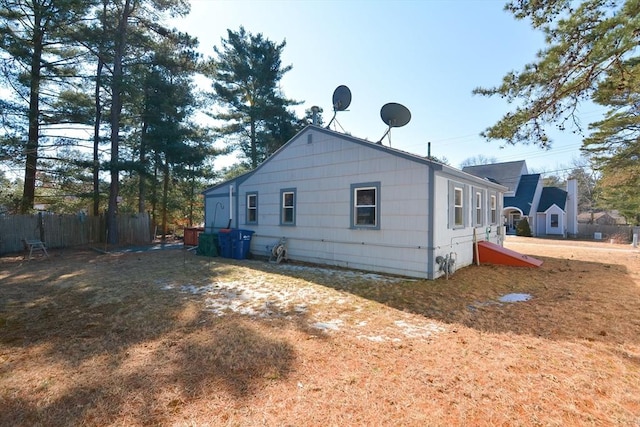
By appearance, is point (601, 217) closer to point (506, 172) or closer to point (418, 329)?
point (506, 172)

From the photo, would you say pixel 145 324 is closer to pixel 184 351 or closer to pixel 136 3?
pixel 184 351

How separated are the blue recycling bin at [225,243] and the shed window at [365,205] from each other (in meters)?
5.06

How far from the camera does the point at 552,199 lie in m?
25.1

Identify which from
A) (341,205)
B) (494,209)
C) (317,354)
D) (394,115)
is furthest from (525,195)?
(317,354)

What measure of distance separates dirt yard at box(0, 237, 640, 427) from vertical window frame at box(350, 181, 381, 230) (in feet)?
6.03

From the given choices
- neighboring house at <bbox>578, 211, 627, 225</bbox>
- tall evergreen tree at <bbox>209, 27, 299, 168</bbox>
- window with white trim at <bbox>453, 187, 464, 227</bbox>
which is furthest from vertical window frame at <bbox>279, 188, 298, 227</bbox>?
neighboring house at <bbox>578, 211, 627, 225</bbox>

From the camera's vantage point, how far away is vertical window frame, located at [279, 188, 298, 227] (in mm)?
10078

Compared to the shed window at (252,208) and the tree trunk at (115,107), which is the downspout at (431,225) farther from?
the tree trunk at (115,107)

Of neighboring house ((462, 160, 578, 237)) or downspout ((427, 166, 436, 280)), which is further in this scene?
neighboring house ((462, 160, 578, 237))

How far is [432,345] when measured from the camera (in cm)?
371

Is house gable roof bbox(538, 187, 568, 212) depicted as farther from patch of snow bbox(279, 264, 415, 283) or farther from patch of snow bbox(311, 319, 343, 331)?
patch of snow bbox(311, 319, 343, 331)

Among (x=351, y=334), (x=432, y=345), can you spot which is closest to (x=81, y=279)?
(x=351, y=334)

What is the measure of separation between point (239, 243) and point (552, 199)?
87.7 ft

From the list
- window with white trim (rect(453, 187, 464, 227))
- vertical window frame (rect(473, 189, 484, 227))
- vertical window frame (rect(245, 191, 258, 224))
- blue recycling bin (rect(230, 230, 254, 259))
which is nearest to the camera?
window with white trim (rect(453, 187, 464, 227))
